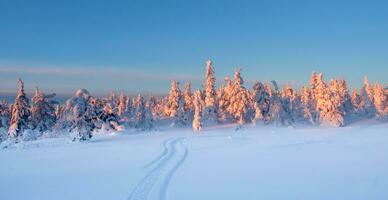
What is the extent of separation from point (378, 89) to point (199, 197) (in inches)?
3606

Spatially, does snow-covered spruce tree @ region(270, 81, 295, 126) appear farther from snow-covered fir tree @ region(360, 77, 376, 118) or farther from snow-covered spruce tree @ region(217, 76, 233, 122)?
snow-covered fir tree @ region(360, 77, 376, 118)

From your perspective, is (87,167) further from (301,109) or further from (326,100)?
(301,109)

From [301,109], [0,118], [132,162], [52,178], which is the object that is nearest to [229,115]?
[301,109]

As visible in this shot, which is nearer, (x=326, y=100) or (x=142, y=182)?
(x=142, y=182)

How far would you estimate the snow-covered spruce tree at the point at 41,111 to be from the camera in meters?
60.4

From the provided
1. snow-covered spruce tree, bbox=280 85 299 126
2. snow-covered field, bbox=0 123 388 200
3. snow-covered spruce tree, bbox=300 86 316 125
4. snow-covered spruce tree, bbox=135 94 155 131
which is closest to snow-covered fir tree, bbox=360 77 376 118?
snow-covered spruce tree, bbox=300 86 316 125

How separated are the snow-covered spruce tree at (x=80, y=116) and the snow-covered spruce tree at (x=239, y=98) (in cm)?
4139

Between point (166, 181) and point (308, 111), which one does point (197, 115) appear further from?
point (166, 181)

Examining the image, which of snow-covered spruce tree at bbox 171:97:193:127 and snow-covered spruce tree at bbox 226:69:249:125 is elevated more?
snow-covered spruce tree at bbox 226:69:249:125

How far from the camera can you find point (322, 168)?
56.6 ft

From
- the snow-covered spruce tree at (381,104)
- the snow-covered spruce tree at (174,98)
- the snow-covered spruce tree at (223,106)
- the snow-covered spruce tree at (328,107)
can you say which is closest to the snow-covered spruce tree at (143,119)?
the snow-covered spruce tree at (174,98)

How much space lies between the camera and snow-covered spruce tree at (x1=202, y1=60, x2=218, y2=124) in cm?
8125

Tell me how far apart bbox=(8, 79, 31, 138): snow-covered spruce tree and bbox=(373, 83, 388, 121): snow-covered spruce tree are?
76668mm

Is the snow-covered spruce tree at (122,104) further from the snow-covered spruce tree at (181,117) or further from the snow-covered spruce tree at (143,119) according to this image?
the snow-covered spruce tree at (181,117)
